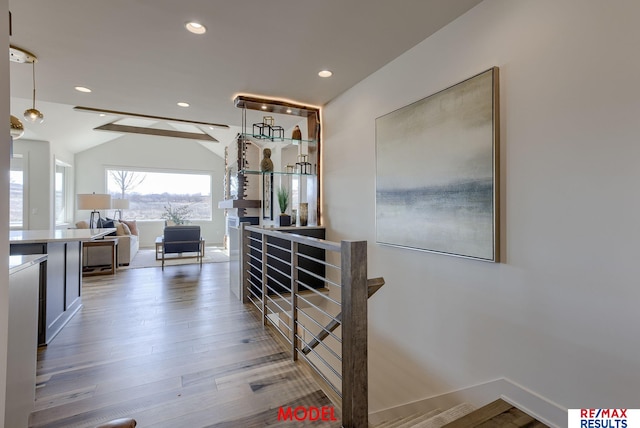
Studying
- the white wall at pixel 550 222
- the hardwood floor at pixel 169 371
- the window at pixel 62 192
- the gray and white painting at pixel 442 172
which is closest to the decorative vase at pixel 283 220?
the hardwood floor at pixel 169 371

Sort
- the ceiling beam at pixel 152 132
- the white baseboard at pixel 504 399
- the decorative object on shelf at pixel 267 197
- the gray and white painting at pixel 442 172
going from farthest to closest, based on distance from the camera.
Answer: the ceiling beam at pixel 152 132 < the decorative object on shelf at pixel 267 197 < the gray and white painting at pixel 442 172 < the white baseboard at pixel 504 399

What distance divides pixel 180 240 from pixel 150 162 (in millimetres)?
4536

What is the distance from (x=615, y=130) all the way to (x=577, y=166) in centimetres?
20

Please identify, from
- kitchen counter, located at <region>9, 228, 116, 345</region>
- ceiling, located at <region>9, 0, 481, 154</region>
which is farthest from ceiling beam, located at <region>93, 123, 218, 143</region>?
kitchen counter, located at <region>9, 228, 116, 345</region>

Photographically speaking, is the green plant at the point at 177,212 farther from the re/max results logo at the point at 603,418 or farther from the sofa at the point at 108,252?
the re/max results logo at the point at 603,418

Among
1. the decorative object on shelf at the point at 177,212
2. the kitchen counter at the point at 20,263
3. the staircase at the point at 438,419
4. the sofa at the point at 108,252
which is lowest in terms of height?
the staircase at the point at 438,419

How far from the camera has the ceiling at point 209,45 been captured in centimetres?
197

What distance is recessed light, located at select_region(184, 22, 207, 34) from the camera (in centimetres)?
213

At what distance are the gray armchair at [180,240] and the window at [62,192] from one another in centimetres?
390

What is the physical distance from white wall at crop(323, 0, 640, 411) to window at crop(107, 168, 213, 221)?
8.67m

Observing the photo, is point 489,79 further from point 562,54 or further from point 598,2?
point 598,2

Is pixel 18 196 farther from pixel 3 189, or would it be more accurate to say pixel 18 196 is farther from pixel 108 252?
pixel 3 189

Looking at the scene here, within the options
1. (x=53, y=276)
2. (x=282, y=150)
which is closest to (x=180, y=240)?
(x=282, y=150)

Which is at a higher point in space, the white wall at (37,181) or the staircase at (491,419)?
the white wall at (37,181)
